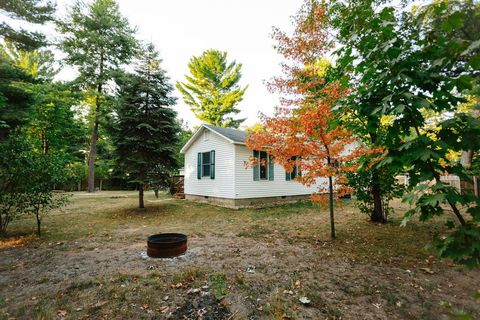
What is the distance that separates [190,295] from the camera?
3426mm

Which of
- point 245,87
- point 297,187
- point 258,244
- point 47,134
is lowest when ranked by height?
point 258,244

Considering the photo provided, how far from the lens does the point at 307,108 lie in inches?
230

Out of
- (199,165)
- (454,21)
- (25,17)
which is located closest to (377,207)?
(454,21)

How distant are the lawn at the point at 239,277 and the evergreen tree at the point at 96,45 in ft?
57.0

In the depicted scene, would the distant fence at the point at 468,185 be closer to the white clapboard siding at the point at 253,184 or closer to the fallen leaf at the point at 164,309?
the fallen leaf at the point at 164,309

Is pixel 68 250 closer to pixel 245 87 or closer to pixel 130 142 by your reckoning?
pixel 130 142

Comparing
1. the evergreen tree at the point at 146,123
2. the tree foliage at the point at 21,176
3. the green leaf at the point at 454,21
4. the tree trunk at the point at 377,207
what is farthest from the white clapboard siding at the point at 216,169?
the green leaf at the point at 454,21

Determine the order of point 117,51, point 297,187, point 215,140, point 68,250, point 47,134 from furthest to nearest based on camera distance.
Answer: point 117,51, point 47,134, point 297,187, point 215,140, point 68,250

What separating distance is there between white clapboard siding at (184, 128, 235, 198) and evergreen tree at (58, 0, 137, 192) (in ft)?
37.7

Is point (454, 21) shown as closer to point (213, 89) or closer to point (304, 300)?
point (304, 300)

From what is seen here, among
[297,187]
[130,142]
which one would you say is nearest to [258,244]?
[130,142]

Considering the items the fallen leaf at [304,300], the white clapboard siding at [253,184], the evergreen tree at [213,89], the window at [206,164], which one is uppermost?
the evergreen tree at [213,89]

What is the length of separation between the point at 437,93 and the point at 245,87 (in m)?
27.0

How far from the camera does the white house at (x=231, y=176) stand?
479 inches
